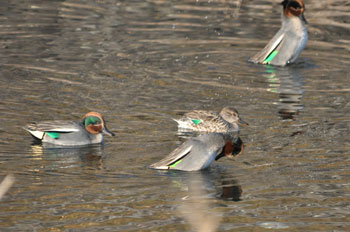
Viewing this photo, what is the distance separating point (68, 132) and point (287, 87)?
4.71 m

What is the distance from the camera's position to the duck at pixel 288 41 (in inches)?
637

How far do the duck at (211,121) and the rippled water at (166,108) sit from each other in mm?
256

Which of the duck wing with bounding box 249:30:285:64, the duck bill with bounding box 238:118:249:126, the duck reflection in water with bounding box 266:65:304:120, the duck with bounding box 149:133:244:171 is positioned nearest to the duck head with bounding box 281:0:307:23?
the duck wing with bounding box 249:30:285:64

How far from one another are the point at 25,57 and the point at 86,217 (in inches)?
334

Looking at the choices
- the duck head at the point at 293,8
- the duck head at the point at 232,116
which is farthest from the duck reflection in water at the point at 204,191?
the duck head at the point at 293,8

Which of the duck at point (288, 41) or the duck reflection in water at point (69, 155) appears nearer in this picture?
the duck reflection in water at point (69, 155)

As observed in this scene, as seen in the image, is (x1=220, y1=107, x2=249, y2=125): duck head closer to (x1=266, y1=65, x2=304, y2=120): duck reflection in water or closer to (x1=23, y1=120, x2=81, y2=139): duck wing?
(x1=266, y1=65, x2=304, y2=120): duck reflection in water

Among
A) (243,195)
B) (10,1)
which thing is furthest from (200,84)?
(10,1)

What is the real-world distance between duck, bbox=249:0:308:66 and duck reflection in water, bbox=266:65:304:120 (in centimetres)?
19

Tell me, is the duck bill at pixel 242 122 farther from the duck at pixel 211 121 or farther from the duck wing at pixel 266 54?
the duck wing at pixel 266 54

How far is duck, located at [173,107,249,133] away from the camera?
11680mm

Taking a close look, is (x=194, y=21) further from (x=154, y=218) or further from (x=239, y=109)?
(x=154, y=218)

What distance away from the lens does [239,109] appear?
1284cm

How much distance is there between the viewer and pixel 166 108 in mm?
12633
